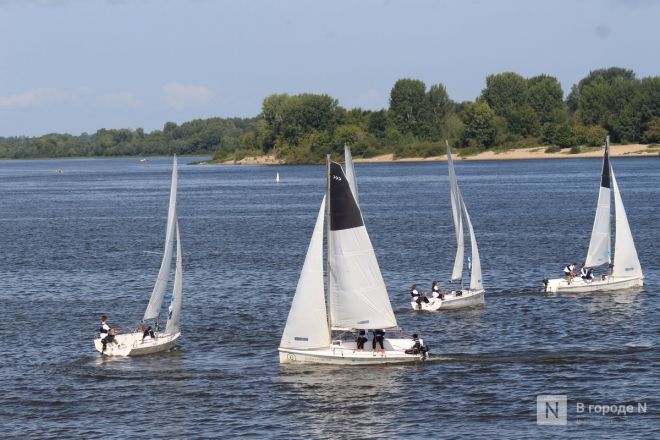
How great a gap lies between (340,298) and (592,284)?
25.4 m

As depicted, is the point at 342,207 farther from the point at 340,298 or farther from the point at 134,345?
the point at 134,345

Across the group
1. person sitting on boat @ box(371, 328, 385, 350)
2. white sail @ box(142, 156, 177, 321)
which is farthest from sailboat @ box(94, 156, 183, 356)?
person sitting on boat @ box(371, 328, 385, 350)

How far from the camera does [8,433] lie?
44.1 metres

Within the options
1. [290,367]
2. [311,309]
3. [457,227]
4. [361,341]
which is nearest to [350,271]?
[311,309]

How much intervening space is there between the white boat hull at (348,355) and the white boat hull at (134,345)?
6848 mm

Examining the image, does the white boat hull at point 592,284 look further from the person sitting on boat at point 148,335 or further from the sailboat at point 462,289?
the person sitting on boat at point 148,335

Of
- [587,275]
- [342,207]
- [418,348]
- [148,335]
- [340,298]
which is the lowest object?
[418,348]

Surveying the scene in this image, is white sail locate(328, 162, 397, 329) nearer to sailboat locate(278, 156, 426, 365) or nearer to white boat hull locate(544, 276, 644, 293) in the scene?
sailboat locate(278, 156, 426, 365)

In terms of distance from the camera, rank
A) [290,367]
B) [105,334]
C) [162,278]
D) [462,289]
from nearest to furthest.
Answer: [290,367], [105,334], [162,278], [462,289]

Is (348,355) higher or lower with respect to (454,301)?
lower

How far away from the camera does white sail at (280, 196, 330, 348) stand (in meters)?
52.0

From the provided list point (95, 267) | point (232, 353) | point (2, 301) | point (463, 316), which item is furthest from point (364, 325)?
point (95, 267)

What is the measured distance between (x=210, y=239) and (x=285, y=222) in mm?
19876

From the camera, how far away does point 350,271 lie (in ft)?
173
